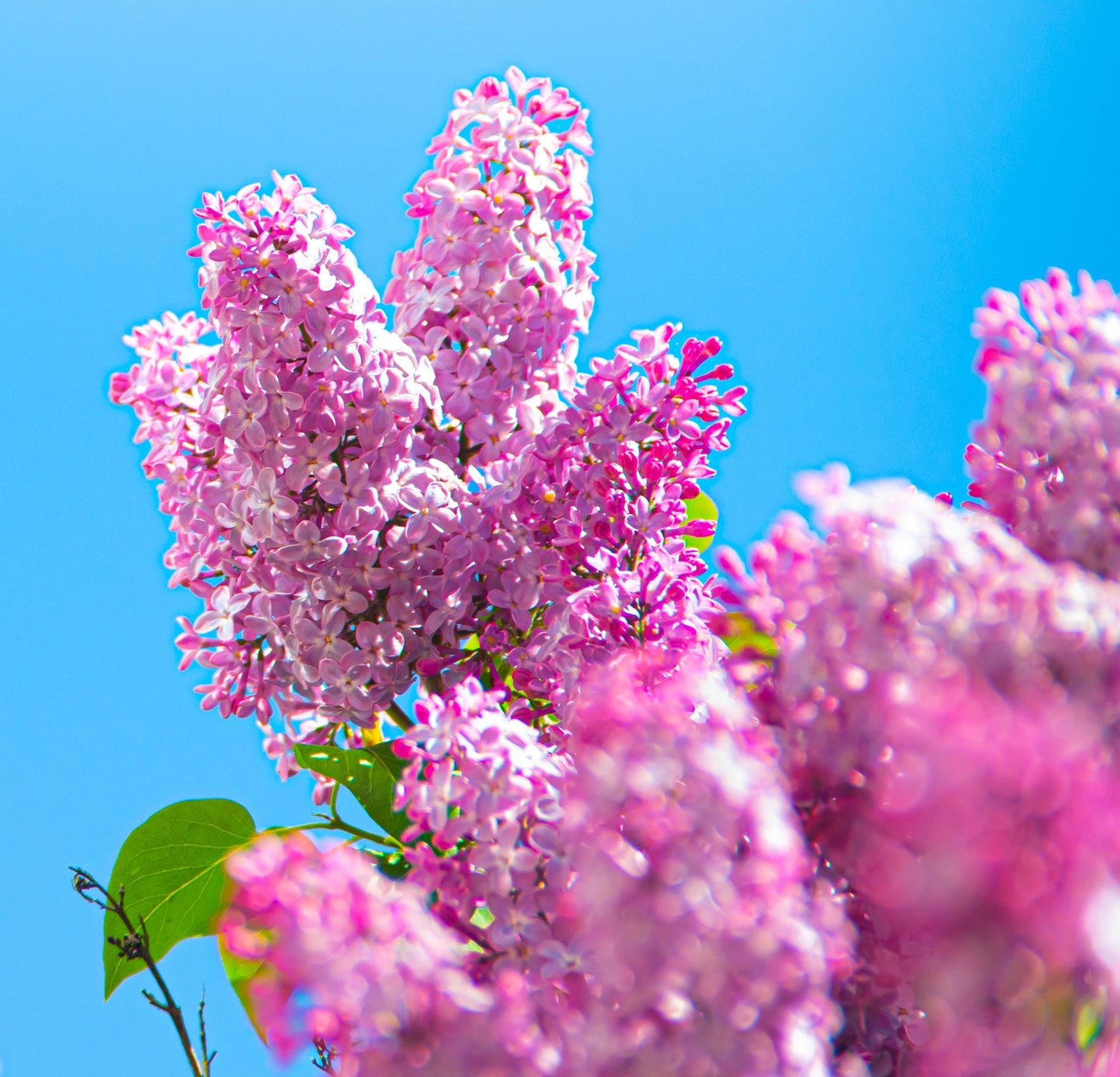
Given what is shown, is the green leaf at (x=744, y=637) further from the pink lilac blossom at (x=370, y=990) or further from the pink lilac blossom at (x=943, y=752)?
the pink lilac blossom at (x=370, y=990)

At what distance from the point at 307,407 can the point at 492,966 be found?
0.27m

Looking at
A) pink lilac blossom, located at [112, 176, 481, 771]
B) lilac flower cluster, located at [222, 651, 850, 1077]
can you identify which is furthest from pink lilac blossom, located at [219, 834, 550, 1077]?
pink lilac blossom, located at [112, 176, 481, 771]

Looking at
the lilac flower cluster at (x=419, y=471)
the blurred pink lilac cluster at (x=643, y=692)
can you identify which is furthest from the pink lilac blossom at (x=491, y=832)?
the lilac flower cluster at (x=419, y=471)

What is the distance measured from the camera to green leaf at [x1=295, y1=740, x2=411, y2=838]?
512 mm

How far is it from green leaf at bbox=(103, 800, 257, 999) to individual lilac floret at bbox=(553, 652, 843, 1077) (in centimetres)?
38

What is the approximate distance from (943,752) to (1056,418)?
0.49 ft

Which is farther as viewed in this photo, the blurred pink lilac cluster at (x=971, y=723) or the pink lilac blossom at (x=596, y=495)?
the pink lilac blossom at (x=596, y=495)

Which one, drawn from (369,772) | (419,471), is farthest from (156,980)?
(419,471)

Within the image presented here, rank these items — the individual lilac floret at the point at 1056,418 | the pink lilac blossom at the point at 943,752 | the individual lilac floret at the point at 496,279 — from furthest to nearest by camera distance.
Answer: the individual lilac floret at the point at 496,279, the individual lilac floret at the point at 1056,418, the pink lilac blossom at the point at 943,752

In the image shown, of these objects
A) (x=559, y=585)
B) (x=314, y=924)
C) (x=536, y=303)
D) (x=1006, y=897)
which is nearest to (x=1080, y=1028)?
(x=1006, y=897)

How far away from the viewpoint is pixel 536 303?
0.55 metres

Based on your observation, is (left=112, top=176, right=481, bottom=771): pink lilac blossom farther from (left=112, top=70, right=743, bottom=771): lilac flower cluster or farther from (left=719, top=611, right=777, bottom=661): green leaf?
(left=719, top=611, right=777, bottom=661): green leaf

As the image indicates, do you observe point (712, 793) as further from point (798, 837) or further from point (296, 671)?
point (296, 671)

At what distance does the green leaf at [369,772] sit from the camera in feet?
1.68
